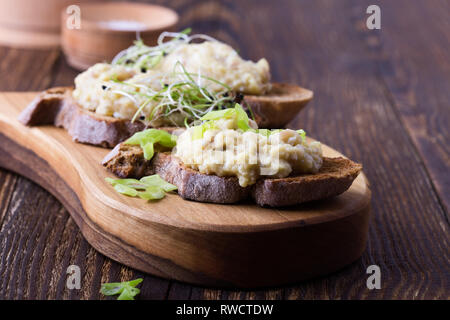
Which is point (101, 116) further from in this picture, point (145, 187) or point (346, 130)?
point (346, 130)

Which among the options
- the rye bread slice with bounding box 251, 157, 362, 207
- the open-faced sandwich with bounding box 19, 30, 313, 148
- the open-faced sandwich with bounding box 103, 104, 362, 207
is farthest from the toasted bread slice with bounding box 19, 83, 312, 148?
the rye bread slice with bounding box 251, 157, 362, 207

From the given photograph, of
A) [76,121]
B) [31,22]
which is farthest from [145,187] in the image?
[31,22]

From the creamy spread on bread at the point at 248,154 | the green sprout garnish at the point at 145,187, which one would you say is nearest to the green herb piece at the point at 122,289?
the green sprout garnish at the point at 145,187

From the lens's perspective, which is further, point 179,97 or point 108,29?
point 108,29

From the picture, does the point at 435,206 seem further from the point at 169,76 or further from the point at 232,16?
the point at 232,16

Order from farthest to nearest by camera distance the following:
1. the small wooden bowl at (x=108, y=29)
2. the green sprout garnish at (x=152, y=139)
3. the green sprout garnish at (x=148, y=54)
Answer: the small wooden bowl at (x=108, y=29), the green sprout garnish at (x=148, y=54), the green sprout garnish at (x=152, y=139)

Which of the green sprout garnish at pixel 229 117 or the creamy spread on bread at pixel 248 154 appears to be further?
the green sprout garnish at pixel 229 117

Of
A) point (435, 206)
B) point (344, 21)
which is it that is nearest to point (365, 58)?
point (344, 21)

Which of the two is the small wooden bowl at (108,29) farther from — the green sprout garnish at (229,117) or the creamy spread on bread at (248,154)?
the creamy spread on bread at (248,154)
